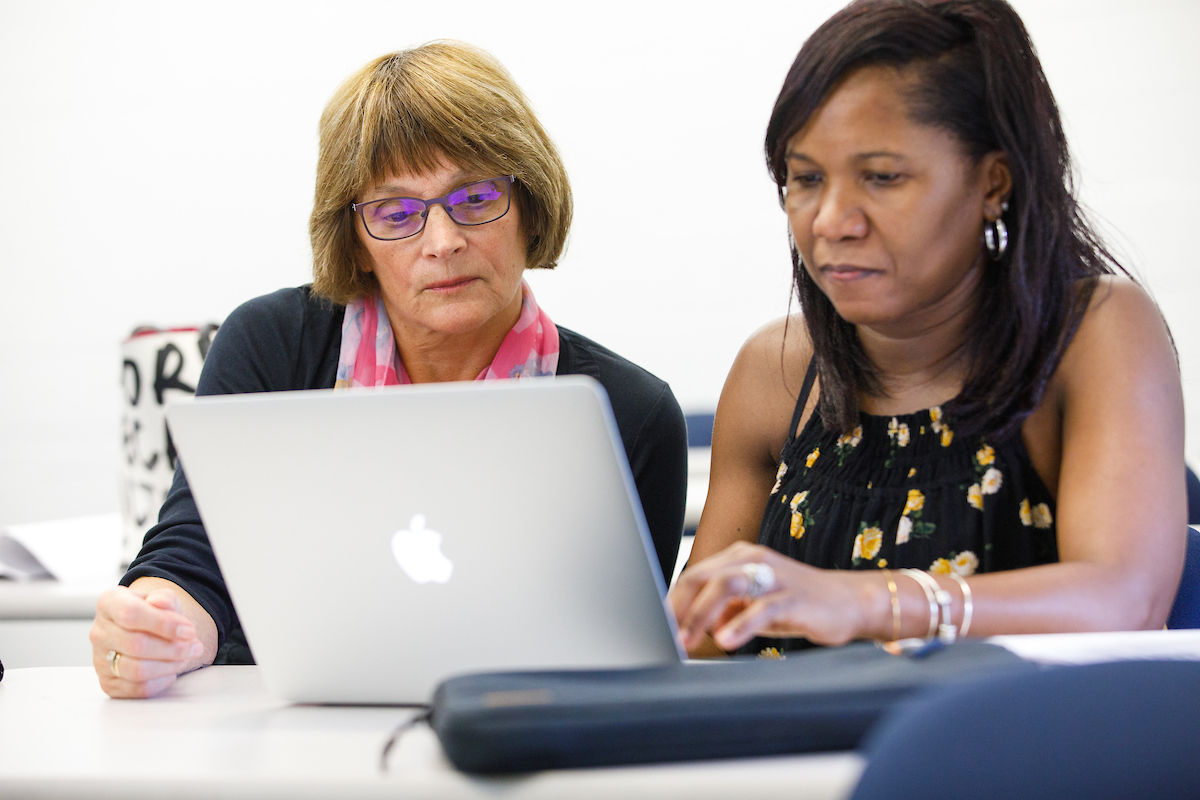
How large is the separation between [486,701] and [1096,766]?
1.11 feet

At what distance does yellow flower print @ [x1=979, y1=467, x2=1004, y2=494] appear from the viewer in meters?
1.21

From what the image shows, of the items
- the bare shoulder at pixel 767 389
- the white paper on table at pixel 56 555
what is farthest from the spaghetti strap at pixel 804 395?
the white paper on table at pixel 56 555

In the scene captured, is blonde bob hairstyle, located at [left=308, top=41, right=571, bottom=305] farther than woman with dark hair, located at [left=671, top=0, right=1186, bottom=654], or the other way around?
blonde bob hairstyle, located at [left=308, top=41, right=571, bottom=305]

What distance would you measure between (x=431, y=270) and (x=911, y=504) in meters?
→ 0.72

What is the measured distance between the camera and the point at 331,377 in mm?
1622

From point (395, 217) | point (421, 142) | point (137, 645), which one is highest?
point (421, 142)

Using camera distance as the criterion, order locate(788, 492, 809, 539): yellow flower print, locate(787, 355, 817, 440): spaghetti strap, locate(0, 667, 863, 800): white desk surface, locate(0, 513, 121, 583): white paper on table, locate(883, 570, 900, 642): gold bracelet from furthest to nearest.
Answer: locate(0, 513, 121, 583): white paper on table
locate(787, 355, 817, 440): spaghetti strap
locate(788, 492, 809, 539): yellow flower print
locate(883, 570, 900, 642): gold bracelet
locate(0, 667, 863, 800): white desk surface

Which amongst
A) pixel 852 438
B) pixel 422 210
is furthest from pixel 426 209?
pixel 852 438

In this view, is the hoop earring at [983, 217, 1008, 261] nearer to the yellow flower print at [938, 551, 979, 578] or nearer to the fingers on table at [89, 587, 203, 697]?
the yellow flower print at [938, 551, 979, 578]

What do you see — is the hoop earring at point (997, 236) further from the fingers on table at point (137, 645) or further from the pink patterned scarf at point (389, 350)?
the fingers on table at point (137, 645)

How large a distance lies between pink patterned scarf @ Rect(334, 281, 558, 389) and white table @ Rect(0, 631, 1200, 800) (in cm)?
65

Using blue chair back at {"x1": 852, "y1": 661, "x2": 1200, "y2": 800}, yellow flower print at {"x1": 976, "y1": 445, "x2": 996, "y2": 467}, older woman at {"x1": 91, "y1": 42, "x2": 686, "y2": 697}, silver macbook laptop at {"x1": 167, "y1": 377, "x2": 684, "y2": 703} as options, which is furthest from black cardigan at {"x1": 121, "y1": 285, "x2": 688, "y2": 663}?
blue chair back at {"x1": 852, "y1": 661, "x2": 1200, "y2": 800}

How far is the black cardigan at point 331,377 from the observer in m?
1.58

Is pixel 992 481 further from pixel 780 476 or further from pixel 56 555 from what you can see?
pixel 56 555
